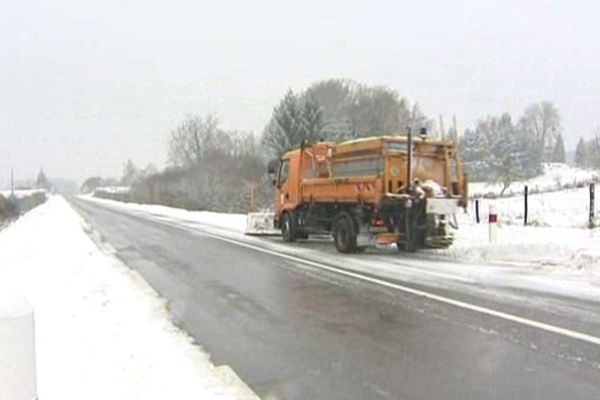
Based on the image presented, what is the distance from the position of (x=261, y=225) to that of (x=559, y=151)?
134m

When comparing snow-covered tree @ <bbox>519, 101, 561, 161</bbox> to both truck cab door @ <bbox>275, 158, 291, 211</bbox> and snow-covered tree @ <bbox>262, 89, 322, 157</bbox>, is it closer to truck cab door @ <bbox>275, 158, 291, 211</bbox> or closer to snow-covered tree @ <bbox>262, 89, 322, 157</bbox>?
snow-covered tree @ <bbox>262, 89, 322, 157</bbox>

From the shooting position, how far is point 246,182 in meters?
47.8

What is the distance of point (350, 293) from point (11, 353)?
6.70 m

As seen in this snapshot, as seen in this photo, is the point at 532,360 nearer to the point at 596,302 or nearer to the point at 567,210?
the point at 596,302

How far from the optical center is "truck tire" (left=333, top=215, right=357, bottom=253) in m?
15.7

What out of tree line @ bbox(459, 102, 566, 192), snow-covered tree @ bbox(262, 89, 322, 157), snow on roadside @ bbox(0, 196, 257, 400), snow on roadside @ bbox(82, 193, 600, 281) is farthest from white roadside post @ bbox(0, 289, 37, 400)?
tree line @ bbox(459, 102, 566, 192)

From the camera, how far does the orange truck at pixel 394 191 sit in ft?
49.1

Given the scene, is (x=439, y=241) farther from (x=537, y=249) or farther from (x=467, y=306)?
(x=467, y=306)

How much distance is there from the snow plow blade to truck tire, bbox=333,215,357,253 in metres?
6.23

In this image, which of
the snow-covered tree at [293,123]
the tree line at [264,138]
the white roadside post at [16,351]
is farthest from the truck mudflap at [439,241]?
the snow-covered tree at [293,123]

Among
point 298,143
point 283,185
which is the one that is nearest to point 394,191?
point 283,185

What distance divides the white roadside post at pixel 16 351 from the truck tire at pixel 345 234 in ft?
41.0

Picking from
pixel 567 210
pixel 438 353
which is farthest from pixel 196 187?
pixel 438 353

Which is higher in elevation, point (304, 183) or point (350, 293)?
point (304, 183)
